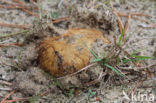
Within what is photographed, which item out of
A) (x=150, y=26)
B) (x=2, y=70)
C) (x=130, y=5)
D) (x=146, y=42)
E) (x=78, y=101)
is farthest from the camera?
(x=130, y=5)

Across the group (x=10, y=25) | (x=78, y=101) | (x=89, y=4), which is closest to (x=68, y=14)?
(x=89, y=4)


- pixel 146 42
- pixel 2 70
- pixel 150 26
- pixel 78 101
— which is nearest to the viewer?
pixel 78 101

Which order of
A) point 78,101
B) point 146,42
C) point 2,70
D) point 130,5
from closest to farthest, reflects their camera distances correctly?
1. point 78,101
2. point 2,70
3. point 146,42
4. point 130,5

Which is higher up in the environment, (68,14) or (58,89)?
(68,14)

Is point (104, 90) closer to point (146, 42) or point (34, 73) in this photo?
point (34, 73)

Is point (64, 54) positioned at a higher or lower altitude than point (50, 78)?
higher

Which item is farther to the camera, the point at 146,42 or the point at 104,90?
the point at 146,42

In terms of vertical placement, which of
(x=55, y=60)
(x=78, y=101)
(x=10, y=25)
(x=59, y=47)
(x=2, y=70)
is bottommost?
(x=78, y=101)

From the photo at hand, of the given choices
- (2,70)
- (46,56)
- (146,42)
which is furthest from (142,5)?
(2,70)

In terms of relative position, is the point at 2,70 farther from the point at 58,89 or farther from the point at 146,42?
the point at 146,42
